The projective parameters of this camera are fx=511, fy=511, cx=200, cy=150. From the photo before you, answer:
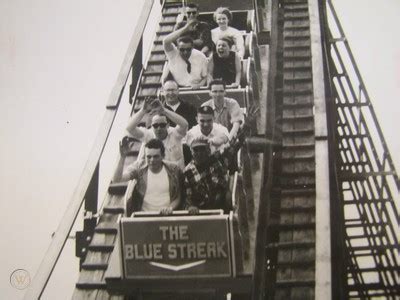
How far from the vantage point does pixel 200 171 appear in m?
3.06

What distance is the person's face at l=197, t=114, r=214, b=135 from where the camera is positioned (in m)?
3.27

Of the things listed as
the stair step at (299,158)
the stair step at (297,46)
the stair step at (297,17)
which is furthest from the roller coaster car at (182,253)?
the stair step at (297,17)

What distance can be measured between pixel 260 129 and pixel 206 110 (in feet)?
2.19

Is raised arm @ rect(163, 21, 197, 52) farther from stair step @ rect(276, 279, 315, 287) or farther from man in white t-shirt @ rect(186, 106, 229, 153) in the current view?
stair step @ rect(276, 279, 315, 287)

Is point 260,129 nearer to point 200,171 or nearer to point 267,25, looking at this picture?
point 200,171

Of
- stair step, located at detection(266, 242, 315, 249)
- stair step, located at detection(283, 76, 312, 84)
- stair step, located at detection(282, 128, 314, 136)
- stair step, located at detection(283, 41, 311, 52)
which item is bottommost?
stair step, located at detection(266, 242, 315, 249)

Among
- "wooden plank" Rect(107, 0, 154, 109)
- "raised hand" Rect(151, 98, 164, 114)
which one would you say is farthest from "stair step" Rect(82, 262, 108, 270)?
"wooden plank" Rect(107, 0, 154, 109)

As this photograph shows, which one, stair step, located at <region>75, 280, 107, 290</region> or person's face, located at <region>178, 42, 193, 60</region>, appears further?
person's face, located at <region>178, 42, 193, 60</region>

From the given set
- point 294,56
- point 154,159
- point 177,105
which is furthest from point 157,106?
point 294,56

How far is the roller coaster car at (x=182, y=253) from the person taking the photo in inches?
107

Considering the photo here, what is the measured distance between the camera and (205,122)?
10.8 feet

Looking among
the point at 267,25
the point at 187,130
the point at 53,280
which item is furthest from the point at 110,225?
the point at 267,25

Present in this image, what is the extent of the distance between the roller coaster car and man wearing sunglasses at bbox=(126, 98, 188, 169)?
0.55 m

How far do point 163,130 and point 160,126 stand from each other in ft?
0.11
